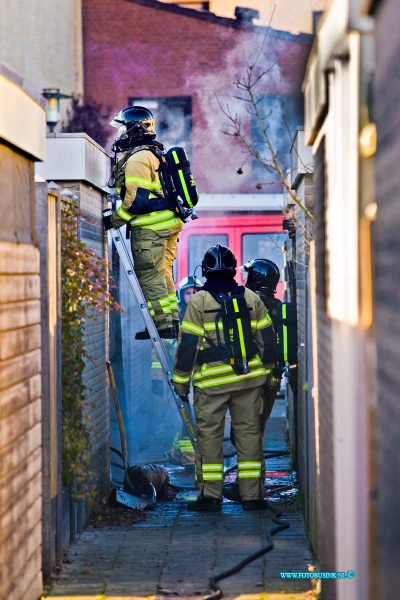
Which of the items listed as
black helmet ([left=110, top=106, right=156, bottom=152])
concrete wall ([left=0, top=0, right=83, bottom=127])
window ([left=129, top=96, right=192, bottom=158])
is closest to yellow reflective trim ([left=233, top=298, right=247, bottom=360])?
black helmet ([left=110, top=106, right=156, bottom=152])

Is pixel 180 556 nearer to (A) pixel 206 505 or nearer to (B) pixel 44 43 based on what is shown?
(A) pixel 206 505

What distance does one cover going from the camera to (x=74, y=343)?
19.2 ft

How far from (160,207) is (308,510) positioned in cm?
321

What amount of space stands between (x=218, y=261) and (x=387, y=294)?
4.90 meters

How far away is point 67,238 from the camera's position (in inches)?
230

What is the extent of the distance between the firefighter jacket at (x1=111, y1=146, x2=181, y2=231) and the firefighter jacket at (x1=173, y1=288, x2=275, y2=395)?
1.10 m

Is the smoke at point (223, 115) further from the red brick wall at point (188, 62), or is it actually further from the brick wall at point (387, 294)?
the brick wall at point (387, 294)

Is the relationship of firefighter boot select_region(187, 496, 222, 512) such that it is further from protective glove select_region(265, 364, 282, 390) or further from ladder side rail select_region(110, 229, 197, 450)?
protective glove select_region(265, 364, 282, 390)

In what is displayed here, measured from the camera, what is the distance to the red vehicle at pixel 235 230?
51.2 ft

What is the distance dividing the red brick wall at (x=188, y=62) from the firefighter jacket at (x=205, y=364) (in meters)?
15.9

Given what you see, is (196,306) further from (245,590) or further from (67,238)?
(245,590)

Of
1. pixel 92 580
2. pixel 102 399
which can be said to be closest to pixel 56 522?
pixel 92 580

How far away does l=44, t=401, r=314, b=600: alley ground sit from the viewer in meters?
4.81

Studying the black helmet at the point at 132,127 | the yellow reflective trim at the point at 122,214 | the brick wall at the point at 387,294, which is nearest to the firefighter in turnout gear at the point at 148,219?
the black helmet at the point at 132,127
